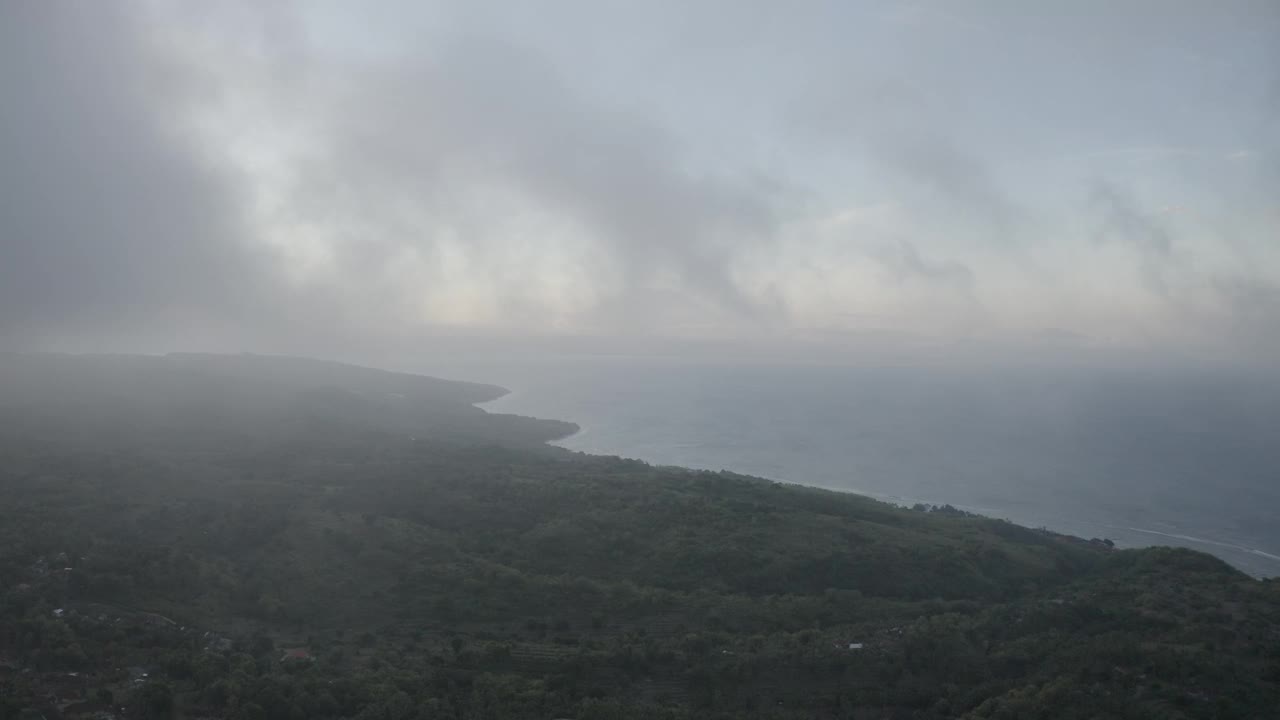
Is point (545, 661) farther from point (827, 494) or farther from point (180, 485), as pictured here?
point (827, 494)

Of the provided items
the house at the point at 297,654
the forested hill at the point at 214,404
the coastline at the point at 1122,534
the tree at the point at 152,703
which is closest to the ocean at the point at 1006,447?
the coastline at the point at 1122,534

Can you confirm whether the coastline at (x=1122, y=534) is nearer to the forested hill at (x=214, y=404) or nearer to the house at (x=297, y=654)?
the forested hill at (x=214, y=404)

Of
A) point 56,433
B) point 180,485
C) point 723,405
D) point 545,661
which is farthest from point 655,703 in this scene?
point 723,405

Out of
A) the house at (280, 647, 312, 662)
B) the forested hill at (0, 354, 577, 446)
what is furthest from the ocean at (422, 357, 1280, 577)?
the house at (280, 647, 312, 662)

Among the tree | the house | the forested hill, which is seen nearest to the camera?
the tree

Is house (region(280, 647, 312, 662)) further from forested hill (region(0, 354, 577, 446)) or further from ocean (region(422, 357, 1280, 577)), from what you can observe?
ocean (region(422, 357, 1280, 577))

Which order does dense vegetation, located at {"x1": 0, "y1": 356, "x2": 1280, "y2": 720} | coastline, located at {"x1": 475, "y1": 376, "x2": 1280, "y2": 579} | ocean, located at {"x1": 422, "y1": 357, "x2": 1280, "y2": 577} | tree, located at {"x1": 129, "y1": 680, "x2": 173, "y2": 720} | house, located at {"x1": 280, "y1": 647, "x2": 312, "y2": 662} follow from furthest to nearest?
ocean, located at {"x1": 422, "y1": 357, "x2": 1280, "y2": 577}, coastline, located at {"x1": 475, "y1": 376, "x2": 1280, "y2": 579}, house, located at {"x1": 280, "y1": 647, "x2": 312, "y2": 662}, dense vegetation, located at {"x1": 0, "y1": 356, "x2": 1280, "y2": 720}, tree, located at {"x1": 129, "y1": 680, "x2": 173, "y2": 720}
